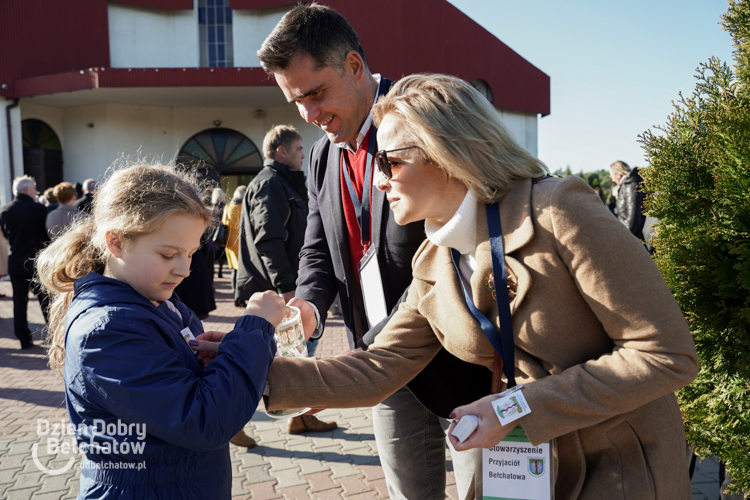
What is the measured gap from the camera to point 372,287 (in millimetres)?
2338

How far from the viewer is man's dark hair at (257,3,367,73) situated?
2.33m

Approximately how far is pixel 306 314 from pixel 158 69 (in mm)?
13676

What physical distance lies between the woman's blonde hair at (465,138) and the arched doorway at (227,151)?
1561 cm

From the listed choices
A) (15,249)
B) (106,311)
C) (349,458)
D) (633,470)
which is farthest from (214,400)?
(15,249)

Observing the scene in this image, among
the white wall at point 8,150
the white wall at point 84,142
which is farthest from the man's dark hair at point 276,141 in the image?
the white wall at point 8,150

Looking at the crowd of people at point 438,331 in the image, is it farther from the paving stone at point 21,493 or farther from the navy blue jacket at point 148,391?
the paving stone at point 21,493

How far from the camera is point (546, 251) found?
150cm

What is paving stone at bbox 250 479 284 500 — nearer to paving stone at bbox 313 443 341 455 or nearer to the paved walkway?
the paved walkway

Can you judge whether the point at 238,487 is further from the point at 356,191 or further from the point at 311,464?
the point at 356,191

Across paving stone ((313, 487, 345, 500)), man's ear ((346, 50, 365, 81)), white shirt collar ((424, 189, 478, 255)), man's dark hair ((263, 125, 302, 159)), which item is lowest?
paving stone ((313, 487, 345, 500))

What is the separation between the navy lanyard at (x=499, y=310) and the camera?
1548 mm

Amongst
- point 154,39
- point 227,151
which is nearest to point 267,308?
point 227,151

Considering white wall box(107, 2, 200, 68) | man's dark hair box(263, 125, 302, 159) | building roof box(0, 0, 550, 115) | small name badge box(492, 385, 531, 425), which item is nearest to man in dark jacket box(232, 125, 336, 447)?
man's dark hair box(263, 125, 302, 159)

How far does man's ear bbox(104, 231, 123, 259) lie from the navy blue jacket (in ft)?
0.30
